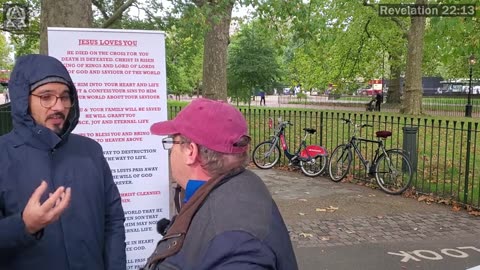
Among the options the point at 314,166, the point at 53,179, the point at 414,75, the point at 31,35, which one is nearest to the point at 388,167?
the point at 314,166

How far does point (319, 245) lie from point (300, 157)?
4400 millimetres

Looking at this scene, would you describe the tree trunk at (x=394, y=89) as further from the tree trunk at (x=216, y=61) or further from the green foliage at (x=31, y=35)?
the green foliage at (x=31, y=35)

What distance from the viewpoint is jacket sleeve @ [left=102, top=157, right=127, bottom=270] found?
2.39 m

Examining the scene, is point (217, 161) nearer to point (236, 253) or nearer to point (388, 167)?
point (236, 253)

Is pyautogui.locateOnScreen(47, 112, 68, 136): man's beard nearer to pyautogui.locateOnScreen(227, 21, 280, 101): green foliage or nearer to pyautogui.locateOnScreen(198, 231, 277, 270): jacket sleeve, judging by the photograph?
pyautogui.locateOnScreen(198, 231, 277, 270): jacket sleeve

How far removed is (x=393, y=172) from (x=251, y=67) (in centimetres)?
1496

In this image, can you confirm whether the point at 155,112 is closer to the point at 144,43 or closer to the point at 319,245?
the point at 144,43

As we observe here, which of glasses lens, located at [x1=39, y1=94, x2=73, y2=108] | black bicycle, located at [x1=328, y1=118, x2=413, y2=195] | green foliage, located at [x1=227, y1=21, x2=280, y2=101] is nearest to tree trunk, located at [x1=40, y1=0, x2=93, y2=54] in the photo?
glasses lens, located at [x1=39, y1=94, x2=73, y2=108]

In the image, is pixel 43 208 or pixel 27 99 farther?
pixel 27 99

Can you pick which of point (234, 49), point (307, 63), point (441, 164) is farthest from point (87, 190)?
point (307, 63)

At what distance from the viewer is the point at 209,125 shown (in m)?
1.43

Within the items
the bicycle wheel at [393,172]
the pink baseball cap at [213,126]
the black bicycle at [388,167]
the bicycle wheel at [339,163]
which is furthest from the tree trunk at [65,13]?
the bicycle wheel at [339,163]

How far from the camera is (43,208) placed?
70.0 inches

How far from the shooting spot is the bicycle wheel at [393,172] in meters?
7.94
